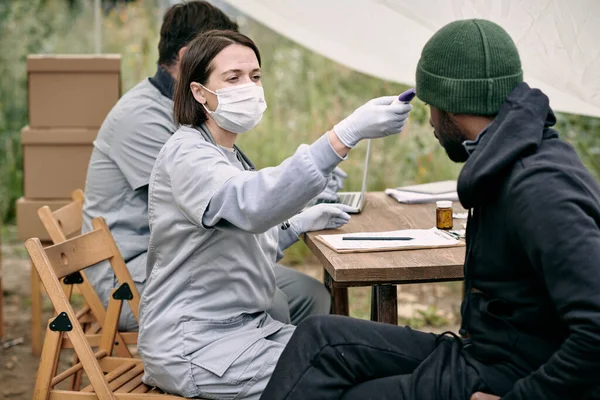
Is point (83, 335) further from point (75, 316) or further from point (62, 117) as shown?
point (62, 117)

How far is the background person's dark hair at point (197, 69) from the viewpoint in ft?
8.98

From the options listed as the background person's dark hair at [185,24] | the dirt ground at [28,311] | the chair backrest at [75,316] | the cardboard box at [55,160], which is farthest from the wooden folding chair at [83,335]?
the cardboard box at [55,160]

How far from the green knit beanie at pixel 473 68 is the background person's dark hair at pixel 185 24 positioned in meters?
1.76

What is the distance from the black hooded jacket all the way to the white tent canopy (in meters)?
0.93

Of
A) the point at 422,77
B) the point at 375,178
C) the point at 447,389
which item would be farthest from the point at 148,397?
the point at 375,178

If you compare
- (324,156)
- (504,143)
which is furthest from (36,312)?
Answer: (504,143)

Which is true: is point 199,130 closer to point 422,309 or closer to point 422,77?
point 422,77

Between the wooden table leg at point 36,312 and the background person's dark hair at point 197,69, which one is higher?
the background person's dark hair at point 197,69

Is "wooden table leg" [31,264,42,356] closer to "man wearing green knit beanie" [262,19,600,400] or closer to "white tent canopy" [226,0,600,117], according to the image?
"white tent canopy" [226,0,600,117]

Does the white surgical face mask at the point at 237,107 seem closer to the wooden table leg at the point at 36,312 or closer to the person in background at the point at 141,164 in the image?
the person in background at the point at 141,164

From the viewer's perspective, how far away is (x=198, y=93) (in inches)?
108

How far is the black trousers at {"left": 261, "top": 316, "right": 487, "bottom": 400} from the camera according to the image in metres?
2.07

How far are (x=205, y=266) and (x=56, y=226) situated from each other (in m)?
1.04

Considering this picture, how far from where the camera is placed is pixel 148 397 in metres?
2.56
